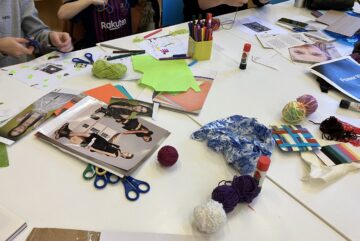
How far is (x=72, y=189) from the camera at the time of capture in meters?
0.69

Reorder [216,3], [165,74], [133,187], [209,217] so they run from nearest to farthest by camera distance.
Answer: [209,217] < [133,187] < [165,74] < [216,3]

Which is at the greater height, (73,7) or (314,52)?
(73,7)

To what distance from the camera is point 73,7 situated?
4.52 ft

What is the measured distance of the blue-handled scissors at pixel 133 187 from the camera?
68 centimetres

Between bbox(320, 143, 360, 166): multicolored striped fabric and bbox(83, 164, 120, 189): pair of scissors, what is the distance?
545 mm

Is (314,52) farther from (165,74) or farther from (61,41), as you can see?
(61,41)

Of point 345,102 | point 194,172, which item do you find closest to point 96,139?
point 194,172

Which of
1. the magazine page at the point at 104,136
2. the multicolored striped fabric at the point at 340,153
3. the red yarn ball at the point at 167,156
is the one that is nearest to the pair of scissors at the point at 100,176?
the magazine page at the point at 104,136

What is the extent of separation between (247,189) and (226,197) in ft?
0.19

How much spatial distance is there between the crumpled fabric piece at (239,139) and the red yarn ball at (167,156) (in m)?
0.12

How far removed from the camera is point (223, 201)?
64cm

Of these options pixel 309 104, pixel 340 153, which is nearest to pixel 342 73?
pixel 309 104

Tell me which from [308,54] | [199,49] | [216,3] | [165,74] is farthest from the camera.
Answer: [216,3]

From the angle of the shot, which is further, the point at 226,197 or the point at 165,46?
the point at 165,46
